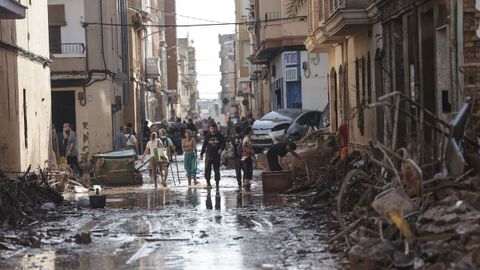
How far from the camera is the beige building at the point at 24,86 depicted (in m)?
21.6

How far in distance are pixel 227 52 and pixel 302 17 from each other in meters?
132

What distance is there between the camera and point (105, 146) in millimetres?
37781

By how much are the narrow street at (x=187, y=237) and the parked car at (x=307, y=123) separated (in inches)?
528

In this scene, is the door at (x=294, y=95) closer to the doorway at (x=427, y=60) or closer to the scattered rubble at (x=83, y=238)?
the doorway at (x=427, y=60)

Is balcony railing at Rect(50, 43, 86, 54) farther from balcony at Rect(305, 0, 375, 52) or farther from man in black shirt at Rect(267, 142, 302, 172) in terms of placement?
man in black shirt at Rect(267, 142, 302, 172)

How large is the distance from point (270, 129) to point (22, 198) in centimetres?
1985

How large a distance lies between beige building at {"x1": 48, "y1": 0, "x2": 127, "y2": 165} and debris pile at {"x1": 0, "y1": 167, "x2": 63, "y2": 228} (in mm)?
16037

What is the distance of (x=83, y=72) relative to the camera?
3659cm

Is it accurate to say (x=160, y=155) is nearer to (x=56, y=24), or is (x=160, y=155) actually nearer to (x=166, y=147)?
(x=166, y=147)

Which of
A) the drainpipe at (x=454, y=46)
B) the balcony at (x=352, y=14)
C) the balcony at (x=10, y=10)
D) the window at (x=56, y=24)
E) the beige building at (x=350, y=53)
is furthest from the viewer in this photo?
the window at (x=56, y=24)

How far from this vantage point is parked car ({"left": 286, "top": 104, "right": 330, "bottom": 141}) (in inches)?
1373

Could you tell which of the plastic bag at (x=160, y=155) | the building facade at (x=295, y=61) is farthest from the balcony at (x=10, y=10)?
the building facade at (x=295, y=61)

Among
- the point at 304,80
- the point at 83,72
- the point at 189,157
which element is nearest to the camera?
the point at 189,157

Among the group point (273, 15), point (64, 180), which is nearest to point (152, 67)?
point (273, 15)
